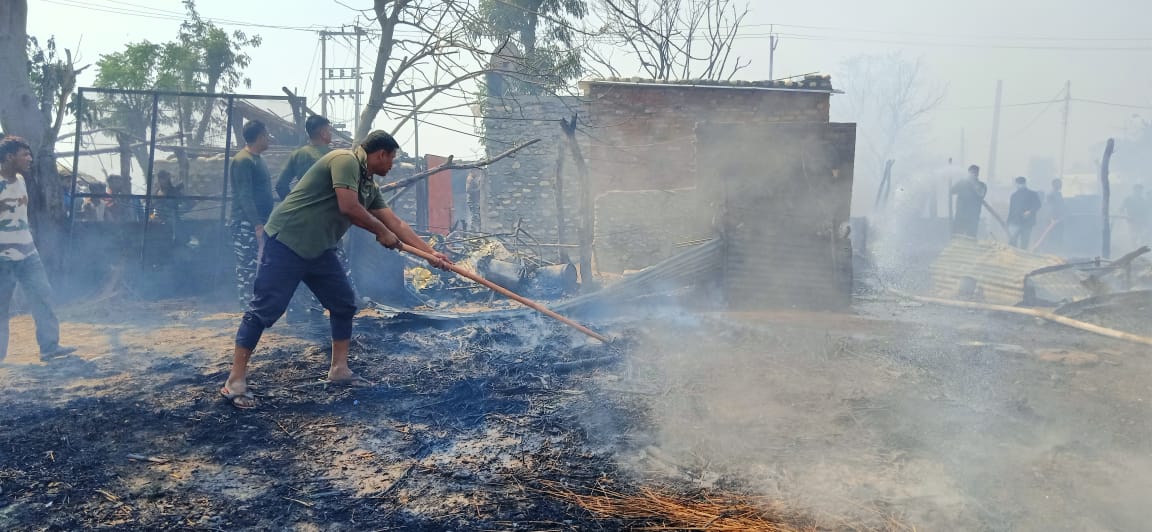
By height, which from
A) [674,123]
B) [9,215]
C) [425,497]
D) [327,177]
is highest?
[674,123]

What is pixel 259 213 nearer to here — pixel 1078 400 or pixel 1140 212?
pixel 1078 400

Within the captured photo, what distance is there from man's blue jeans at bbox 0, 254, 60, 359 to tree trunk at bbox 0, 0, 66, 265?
3.33 meters

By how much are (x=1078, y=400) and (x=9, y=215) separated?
7478 mm

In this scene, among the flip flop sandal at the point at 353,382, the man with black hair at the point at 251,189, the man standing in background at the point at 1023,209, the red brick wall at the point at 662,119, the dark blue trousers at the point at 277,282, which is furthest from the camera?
the man standing in background at the point at 1023,209

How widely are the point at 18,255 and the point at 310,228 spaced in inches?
110

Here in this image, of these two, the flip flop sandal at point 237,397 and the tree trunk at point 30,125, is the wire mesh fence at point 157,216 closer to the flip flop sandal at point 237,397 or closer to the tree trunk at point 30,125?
the tree trunk at point 30,125

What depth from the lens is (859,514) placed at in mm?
2623

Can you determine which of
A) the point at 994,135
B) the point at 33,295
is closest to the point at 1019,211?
the point at 33,295

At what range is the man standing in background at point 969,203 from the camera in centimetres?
1316

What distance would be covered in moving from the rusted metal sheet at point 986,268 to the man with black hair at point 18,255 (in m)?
10.4

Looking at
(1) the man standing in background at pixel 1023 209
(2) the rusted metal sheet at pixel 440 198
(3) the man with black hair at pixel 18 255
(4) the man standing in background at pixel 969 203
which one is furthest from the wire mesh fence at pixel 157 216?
(1) the man standing in background at pixel 1023 209

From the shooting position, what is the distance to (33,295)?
5176mm

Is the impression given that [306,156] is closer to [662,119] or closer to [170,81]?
[662,119]

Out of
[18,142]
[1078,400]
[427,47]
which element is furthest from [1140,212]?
[18,142]
